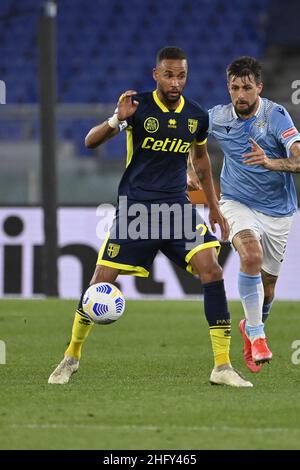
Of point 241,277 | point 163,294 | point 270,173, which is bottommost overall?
point 163,294

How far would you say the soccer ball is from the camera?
26.1 feet

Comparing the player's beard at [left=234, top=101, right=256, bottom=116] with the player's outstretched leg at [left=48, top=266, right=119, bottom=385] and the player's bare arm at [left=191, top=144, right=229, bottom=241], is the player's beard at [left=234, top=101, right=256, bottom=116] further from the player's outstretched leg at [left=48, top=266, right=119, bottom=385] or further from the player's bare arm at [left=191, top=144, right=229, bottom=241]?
the player's outstretched leg at [left=48, top=266, right=119, bottom=385]

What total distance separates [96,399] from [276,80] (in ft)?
54.6

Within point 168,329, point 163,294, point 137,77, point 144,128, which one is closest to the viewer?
point 144,128

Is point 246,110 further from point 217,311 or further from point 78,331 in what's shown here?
point 78,331

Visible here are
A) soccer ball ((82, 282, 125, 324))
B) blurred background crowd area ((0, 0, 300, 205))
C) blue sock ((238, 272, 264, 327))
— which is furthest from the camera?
blurred background crowd area ((0, 0, 300, 205))

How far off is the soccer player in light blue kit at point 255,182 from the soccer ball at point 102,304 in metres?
1.22

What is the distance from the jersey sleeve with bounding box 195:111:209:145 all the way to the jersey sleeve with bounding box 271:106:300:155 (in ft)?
2.48

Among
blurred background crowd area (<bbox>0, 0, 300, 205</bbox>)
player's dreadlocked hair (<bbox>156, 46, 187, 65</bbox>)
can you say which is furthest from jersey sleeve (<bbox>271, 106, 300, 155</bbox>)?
blurred background crowd area (<bbox>0, 0, 300, 205</bbox>)

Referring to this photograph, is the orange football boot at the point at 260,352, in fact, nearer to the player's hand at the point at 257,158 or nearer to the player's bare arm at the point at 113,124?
the player's hand at the point at 257,158

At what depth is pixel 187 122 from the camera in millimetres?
8398

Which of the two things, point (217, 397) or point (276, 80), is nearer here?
point (217, 397)
